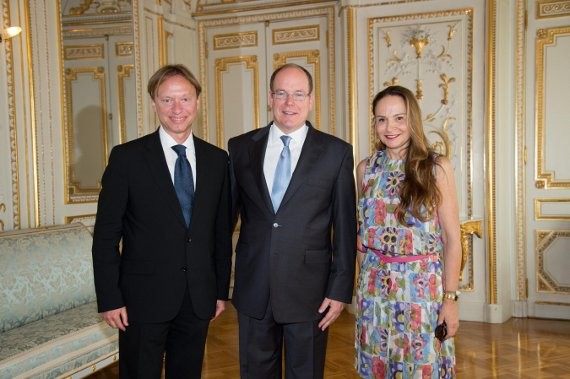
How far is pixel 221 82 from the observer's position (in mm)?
5410

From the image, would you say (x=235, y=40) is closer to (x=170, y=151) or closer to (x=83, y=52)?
(x=83, y=52)

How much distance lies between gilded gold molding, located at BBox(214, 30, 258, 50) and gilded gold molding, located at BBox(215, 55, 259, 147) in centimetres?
11

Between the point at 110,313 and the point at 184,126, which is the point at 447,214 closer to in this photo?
the point at 184,126

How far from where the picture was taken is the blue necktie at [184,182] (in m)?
1.90

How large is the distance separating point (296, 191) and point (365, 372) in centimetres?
67

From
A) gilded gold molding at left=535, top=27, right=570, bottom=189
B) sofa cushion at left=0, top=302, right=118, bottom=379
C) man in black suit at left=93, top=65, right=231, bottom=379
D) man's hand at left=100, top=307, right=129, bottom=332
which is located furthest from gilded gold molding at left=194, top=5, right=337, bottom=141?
man's hand at left=100, top=307, right=129, bottom=332

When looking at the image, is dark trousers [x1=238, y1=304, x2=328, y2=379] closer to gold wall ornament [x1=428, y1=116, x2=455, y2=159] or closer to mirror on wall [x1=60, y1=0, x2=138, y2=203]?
mirror on wall [x1=60, y1=0, x2=138, y2=203]

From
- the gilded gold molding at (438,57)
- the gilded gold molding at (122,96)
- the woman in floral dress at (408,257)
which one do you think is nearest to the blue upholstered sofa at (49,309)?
the gilded gold molding at (122,96)

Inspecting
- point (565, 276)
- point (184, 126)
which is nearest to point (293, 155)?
point (184, 126)

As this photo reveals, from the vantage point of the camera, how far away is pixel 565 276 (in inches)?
180

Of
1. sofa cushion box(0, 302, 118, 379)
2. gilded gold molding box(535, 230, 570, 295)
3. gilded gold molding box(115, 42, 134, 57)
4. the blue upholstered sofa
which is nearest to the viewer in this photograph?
sofa cushion box(0, 302, 118, 379)

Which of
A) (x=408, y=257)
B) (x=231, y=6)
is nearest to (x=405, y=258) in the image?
(x=408, y=257)

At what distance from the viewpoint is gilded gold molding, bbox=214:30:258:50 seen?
5312 millimetres

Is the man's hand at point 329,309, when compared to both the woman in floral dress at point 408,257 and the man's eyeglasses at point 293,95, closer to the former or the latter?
the woman in floral dress at point 408,257
